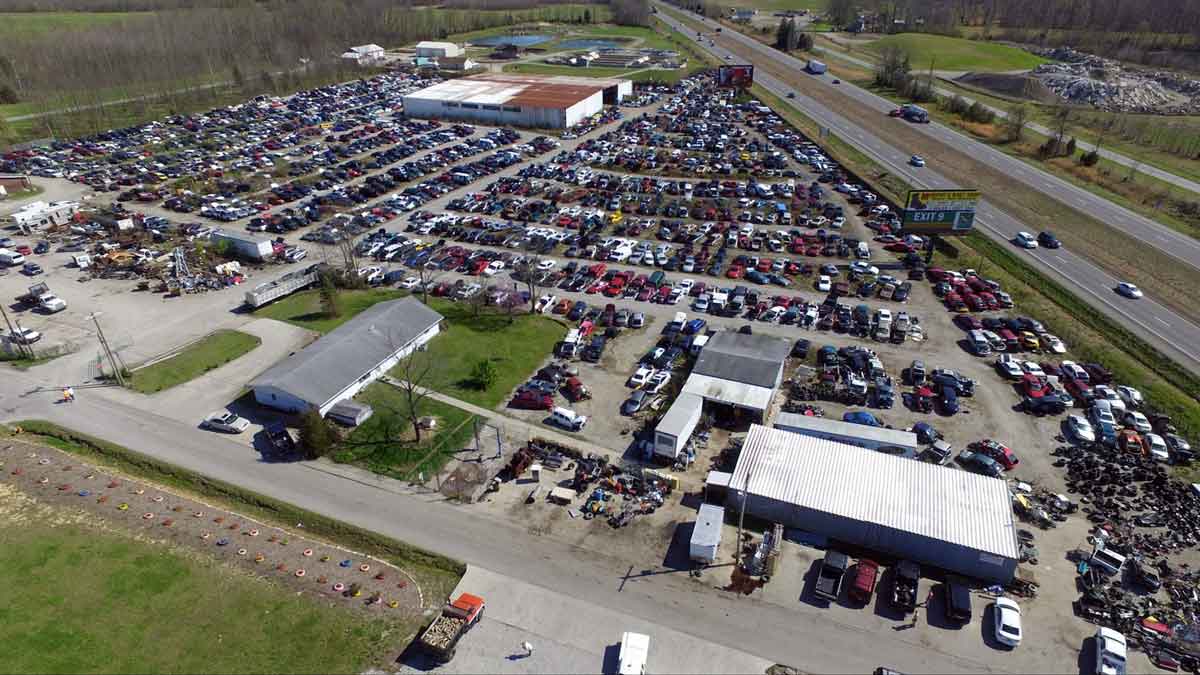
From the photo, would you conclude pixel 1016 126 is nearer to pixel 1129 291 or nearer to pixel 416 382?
pixel 1129 291

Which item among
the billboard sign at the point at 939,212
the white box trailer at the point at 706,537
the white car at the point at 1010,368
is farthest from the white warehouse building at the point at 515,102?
the white box trailer at the point at 706,537

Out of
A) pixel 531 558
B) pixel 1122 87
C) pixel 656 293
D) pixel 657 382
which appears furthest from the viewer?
pixel 1122 87

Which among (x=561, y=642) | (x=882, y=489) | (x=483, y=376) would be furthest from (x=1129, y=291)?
(x=561, y=642)

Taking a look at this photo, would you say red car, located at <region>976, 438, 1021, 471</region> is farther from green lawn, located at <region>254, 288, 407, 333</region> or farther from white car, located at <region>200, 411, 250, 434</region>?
green lawn, located at <region>254, 288, 407, 333</region>

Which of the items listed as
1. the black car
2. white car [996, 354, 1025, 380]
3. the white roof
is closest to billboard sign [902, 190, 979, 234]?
the black car

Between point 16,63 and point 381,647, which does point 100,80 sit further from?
point 381,647
